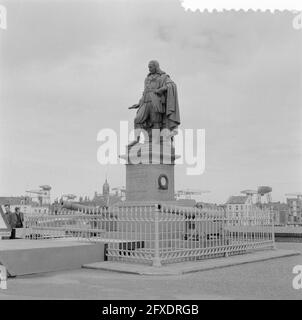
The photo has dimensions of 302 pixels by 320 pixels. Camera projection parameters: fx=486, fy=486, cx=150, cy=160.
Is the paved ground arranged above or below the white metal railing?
below

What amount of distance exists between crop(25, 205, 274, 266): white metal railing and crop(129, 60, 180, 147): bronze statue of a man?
3.52m

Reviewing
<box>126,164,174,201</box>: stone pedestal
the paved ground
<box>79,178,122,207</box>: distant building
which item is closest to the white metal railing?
the paved ground

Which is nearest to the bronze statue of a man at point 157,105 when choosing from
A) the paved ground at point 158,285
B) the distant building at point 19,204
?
the paved ground at point 158,285

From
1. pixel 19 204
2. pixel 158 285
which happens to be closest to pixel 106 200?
pixel 158 285

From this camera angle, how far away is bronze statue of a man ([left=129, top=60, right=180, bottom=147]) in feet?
50.4

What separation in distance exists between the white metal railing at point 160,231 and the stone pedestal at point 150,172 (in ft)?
5.43

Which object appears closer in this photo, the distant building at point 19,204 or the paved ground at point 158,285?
the paved ground at point 158,285

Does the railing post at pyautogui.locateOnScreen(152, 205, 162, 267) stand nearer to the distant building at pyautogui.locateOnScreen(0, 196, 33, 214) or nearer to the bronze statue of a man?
the bronze statue of a man

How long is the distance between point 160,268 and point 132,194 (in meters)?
5.01

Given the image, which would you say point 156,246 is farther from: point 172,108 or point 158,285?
point 172,108

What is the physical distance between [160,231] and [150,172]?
2.65 m

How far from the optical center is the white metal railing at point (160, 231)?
36.6 feet

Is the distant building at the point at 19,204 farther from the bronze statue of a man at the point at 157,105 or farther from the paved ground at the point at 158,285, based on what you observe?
the paved ground at the point at 158,285

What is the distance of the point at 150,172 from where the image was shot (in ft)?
48.3
